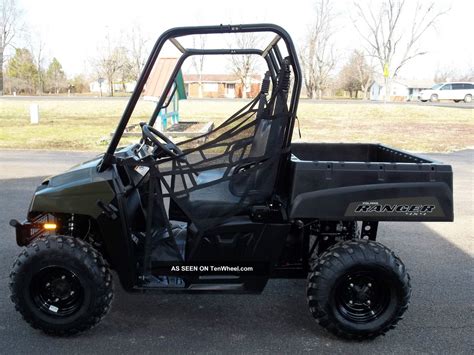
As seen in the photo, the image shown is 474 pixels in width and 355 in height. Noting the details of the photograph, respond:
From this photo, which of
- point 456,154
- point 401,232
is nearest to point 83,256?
point 401,232

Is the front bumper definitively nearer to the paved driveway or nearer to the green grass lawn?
the paved driveway

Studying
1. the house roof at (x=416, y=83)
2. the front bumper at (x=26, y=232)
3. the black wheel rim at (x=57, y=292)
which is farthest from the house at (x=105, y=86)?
the black wheel rim at (x=57, y=292)

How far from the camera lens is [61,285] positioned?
10.2ft

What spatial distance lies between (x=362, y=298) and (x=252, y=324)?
755 mm

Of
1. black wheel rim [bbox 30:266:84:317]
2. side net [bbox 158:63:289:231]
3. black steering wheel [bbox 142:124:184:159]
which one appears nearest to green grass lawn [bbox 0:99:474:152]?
black steering wheel [bbox 142:124:184:159]

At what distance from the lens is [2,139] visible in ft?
45.6

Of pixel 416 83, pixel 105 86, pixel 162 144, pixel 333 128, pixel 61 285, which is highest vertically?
pixel 416 83

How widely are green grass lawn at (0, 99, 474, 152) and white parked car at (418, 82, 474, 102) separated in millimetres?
19211

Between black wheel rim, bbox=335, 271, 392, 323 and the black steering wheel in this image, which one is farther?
black wheel rim, bbox=335, 271, 392, 323

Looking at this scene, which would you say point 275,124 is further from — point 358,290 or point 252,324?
point 252,324

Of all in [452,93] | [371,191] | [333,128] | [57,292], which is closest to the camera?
[371,191]

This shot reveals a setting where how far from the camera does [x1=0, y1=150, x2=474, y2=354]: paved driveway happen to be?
304cm

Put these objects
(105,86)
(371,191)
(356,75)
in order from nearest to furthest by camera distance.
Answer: (371,191) < (105,86) < (356,75)

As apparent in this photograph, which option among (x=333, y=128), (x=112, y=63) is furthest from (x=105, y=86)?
(x=333, y=128)
